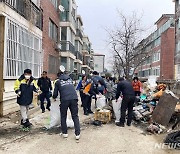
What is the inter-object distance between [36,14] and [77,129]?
8.95 metres

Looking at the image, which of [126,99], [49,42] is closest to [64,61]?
[49,42]

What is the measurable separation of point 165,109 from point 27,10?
25.1 ft

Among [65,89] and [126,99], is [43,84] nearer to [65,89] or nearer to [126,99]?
[126,99]

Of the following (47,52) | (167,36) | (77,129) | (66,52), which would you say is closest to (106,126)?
(77,129)

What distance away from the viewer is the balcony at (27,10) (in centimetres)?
1120

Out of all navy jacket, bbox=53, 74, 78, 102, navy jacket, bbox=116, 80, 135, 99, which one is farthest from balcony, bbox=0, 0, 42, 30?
navy jacket, bbox=116, 80, 135, 99

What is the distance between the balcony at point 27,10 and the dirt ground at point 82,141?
4.76m

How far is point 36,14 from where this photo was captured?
14.6m

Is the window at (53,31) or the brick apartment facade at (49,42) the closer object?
the brick apartment facade at (49,42)

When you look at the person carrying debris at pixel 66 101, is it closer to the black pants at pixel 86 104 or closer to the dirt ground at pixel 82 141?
the dirt ground at pixel 82 141

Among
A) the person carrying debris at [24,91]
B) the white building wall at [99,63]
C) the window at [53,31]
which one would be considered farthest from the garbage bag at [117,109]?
the white building wall at [99,63]

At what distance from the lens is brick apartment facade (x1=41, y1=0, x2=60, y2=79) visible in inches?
698

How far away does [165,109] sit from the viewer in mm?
9500

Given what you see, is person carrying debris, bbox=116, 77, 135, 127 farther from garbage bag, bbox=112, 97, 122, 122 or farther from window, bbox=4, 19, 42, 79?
window, bbox=4, 19, 42, 79
